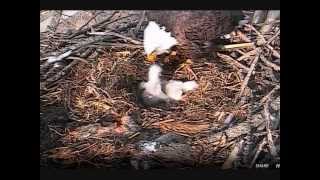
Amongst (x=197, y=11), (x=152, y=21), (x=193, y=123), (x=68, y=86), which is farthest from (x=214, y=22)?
(x=68, y=86)

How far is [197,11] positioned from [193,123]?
62cm

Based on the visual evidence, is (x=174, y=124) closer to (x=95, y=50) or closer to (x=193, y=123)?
(x=193, y=123)

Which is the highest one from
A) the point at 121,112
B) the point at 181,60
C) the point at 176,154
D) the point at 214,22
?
the point at 214,22

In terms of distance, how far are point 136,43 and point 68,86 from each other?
445mm

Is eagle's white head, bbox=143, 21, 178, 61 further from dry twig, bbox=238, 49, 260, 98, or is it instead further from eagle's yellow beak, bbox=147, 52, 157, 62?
dry twig, bbox=238, 49, 260, 98

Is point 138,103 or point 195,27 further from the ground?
point 195,27

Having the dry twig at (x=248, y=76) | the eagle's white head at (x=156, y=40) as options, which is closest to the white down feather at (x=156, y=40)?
the eagle's white head at (x=156, y=40)

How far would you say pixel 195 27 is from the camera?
3158 millimetres

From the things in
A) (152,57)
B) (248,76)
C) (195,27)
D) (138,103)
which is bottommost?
(138,103)

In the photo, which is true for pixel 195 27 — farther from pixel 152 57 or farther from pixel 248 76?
pixel 248 76

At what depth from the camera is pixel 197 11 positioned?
3154 mm

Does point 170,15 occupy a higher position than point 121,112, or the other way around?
point 170,15

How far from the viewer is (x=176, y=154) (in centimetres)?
311

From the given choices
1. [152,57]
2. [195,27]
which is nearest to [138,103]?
[152,57]
